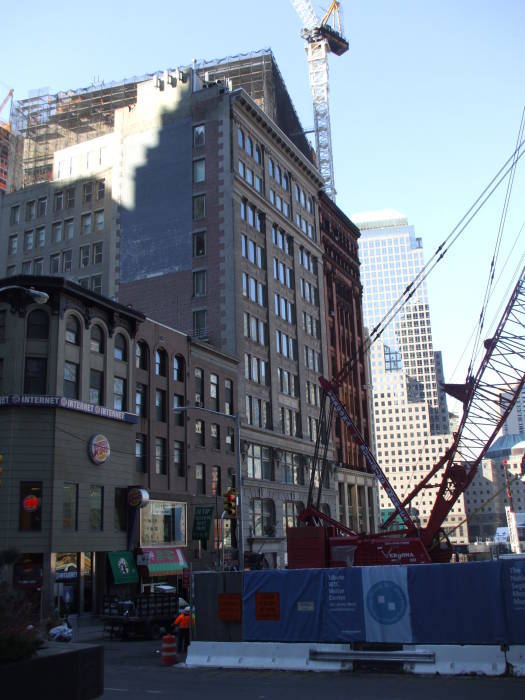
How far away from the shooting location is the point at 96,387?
43.2 meters

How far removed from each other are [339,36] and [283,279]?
88550mm

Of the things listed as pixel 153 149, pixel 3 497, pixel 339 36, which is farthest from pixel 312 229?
pixel 339 36

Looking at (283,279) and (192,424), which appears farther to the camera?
(283,279)

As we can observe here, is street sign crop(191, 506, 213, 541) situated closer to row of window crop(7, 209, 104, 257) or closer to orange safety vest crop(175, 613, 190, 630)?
orange safety vest crop(175, 613, 190, 630)

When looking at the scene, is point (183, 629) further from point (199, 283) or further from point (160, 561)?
point (199, 283)

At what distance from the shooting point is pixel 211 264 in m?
61.5

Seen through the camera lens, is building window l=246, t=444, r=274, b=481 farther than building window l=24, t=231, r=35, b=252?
No

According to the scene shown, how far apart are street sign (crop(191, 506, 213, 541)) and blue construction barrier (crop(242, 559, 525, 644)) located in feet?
79.0

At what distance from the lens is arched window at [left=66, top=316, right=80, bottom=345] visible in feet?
137

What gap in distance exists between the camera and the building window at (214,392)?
55.1m

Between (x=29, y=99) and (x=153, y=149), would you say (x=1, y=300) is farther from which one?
(x=29, y=99)

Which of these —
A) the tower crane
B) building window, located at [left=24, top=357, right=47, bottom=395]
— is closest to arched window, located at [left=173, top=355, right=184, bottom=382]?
building window, located at [left=24, top=357, right=47, bottom=395]

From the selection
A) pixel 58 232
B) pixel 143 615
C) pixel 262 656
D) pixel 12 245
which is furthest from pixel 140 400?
pixel 12 245

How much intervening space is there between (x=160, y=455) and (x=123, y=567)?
8452 mm
